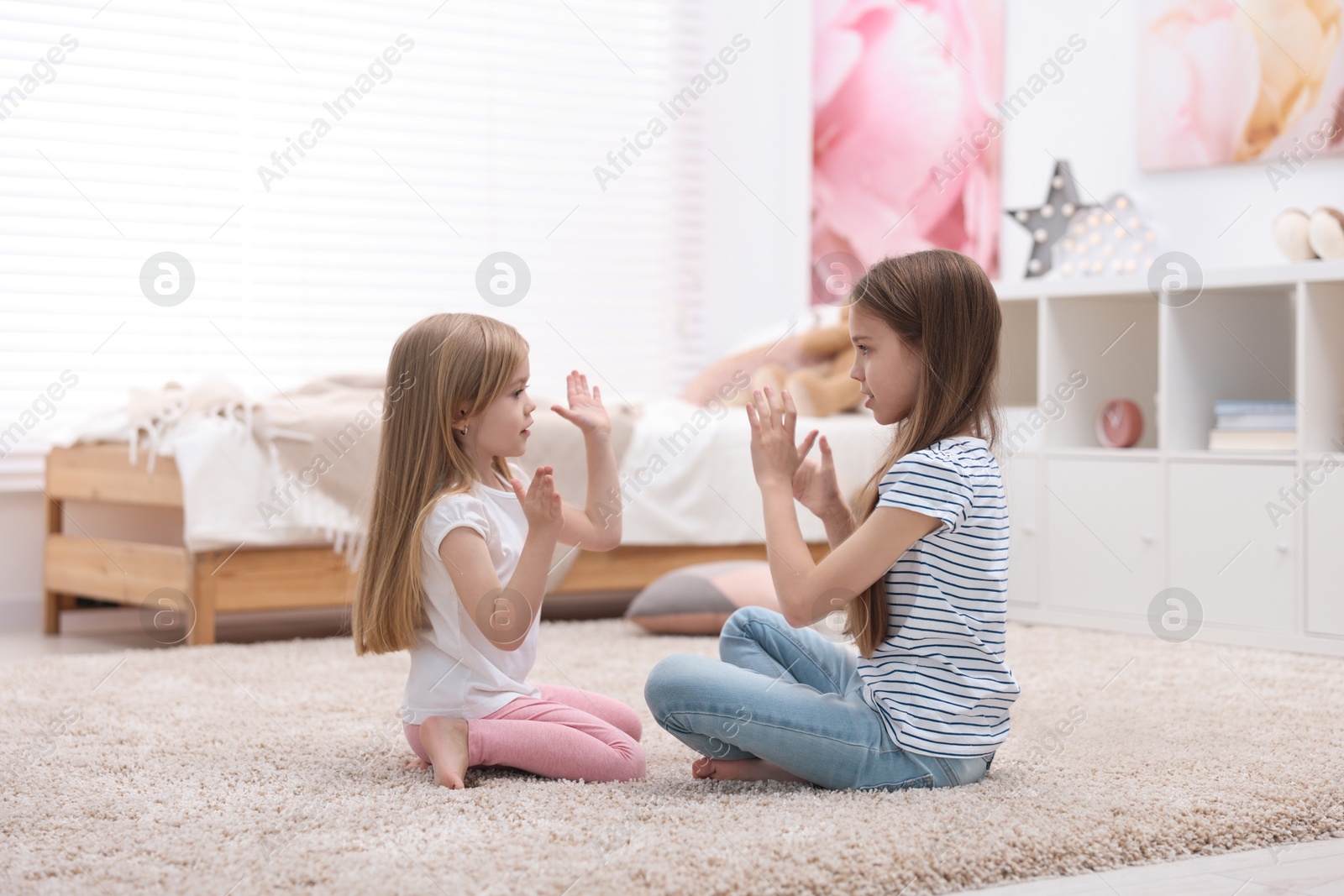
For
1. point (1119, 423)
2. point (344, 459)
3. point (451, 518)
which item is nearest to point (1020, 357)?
point (1119, 423)

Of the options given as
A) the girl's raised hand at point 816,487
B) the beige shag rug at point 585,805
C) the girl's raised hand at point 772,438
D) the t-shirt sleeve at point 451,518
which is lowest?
the beige shag rug at point 585,805

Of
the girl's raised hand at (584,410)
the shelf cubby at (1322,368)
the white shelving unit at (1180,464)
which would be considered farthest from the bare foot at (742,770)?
the shelf cubby at (1322,368)

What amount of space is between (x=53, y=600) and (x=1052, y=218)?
96.1 inches

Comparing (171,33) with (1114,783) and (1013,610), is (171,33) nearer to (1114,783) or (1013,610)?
(1013,610)

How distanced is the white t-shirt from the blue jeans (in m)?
0.18

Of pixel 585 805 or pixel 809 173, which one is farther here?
pixel 809 173

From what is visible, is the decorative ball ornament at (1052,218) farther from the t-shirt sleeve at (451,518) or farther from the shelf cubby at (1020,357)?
the t-shirt sleeve at (451,518)

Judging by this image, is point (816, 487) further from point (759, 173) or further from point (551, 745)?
point (759, 173)

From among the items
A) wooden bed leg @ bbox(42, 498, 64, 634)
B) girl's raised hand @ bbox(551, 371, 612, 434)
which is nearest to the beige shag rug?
girl's raised hand @ bbox(551, 371, 612, 434)

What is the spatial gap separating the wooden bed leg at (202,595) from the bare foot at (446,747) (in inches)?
45.6

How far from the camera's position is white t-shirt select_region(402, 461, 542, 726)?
142cm

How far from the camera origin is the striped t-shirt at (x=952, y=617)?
1294 mm

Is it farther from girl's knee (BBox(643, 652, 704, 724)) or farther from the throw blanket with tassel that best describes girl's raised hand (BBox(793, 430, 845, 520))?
the throw blanket with tassel

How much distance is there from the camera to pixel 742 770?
4.60 feet
